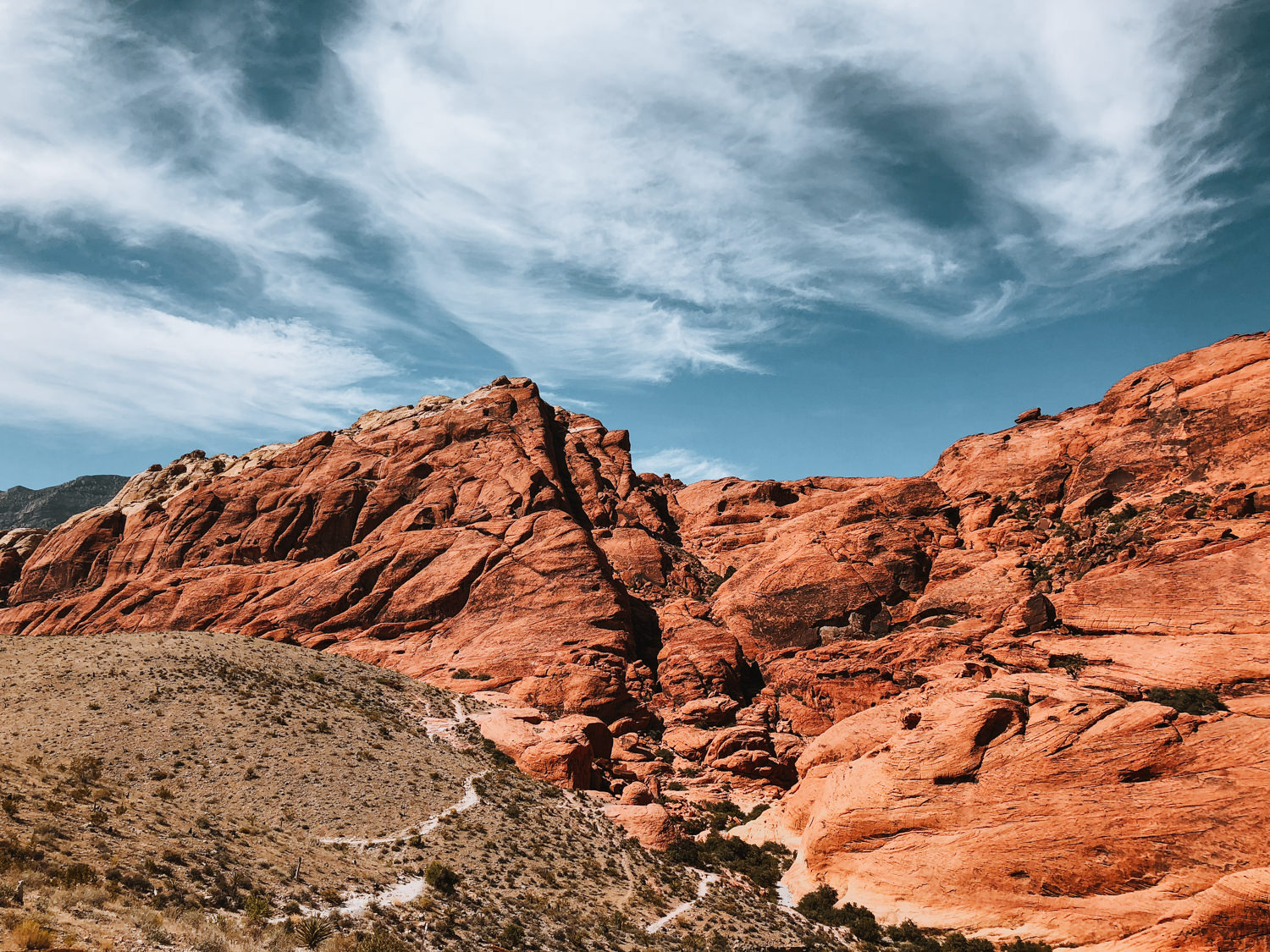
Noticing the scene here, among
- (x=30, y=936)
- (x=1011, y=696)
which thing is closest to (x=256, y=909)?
(x=30, y=936)

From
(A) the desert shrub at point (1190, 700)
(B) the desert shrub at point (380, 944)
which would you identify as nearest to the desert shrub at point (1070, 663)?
(A) the desert shrub at point (1190, 700)

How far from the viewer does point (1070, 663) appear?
43.8 metres

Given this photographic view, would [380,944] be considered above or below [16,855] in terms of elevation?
below

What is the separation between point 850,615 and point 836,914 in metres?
29.1

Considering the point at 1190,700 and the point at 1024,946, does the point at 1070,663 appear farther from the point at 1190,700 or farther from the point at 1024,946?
the point at 1024,946

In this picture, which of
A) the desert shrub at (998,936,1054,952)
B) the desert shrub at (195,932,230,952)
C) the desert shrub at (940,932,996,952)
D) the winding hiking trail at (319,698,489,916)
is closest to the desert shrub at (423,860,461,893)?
the winding hiking trail at (319,698,489,916)

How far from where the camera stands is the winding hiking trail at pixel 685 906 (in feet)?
101

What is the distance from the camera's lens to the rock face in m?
31.8

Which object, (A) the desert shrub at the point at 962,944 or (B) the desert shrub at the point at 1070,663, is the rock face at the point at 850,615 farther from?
(A) the desert shrub at the point at 962,944

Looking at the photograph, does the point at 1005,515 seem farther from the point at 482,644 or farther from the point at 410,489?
the point at 410,489

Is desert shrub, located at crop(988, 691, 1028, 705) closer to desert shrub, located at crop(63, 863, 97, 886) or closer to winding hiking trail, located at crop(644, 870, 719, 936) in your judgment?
winding hiking trail, located at crop(644, 870, 719, 936)

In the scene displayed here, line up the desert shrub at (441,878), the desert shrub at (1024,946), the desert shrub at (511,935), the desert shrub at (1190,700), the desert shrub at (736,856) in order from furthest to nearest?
the desert shrub at (736,856), the desert shrub at (1190,700), the desert shrub at (1024,946), the desert shrub at (441,878), the desert shrub at (511,935)

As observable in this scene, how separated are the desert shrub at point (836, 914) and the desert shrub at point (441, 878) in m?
18.5

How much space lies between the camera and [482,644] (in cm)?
6084
